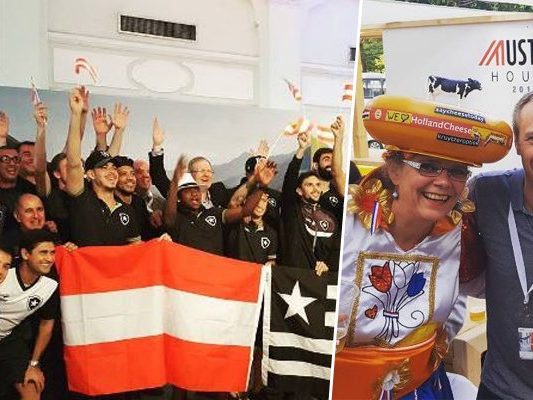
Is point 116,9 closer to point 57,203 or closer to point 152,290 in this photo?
point 57,203

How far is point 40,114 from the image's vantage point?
103 inches

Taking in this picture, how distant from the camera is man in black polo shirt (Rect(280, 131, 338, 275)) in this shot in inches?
115

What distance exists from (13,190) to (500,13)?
219 cm

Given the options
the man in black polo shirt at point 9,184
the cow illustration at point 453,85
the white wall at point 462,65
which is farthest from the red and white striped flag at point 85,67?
the cow illustration at point 453,85

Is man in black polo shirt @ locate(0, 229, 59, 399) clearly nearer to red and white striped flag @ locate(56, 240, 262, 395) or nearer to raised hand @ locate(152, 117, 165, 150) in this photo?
A: red and white striped flag @ locate(56, 240, 262, 395)

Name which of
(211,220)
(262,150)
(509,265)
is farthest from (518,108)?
(211,220)

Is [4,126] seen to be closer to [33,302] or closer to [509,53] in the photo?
[33,302]

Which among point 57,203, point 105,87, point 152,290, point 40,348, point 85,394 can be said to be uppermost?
point 105,87

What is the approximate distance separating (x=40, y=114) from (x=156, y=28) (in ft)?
1.91

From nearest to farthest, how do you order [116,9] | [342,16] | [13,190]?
[13,190]
[116,9]
[342,16]

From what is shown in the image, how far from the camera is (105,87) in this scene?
2.72m

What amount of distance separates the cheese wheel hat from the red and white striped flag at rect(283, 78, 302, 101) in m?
0.29

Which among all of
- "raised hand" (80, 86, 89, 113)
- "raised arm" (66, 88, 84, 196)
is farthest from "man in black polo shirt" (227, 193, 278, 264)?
"raised hand" (80, 86, 89, 113)

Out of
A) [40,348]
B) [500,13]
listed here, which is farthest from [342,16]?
[40,348]
